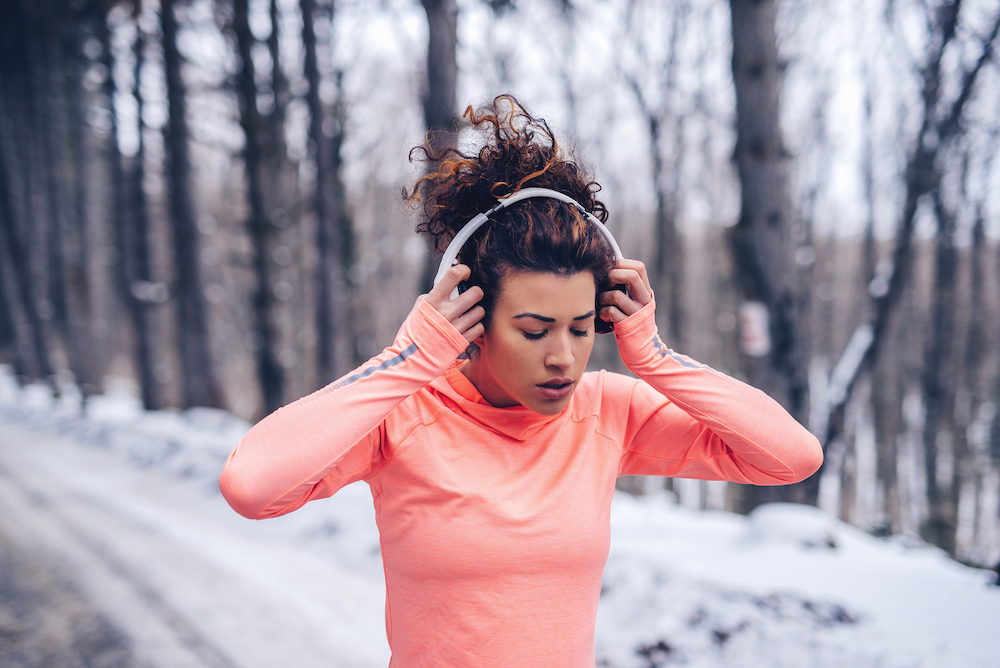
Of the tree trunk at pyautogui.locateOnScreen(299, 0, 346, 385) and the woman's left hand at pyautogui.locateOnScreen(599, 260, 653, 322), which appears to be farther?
the tree trunk at pyautogui.locateOnScreen(299, 0, 346, 385)

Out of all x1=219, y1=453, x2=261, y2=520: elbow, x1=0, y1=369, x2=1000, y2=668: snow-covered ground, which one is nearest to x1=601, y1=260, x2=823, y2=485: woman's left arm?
x1=219, y1=453, x2=261, y2=520: elbow

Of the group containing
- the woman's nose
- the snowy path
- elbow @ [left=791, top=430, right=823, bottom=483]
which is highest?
the woman's nose

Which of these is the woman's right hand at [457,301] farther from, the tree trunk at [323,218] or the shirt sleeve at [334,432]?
the tree trunk at [323,218]

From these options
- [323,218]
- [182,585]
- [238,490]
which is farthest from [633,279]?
[323,218]

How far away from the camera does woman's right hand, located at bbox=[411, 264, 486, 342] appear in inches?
53.9

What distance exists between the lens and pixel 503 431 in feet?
4.68

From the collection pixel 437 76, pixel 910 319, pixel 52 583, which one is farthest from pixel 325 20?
pixel 910 319

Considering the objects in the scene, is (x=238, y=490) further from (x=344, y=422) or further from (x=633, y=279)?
(x=633, y=279)

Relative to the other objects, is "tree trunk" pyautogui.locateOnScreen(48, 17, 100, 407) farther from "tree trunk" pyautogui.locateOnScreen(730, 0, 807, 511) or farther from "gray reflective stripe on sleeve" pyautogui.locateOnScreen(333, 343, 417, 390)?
"gray reflective stripe on sleeve" pyautogui.locateOnScreen(333, 343, 417, 390)

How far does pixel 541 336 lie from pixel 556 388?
13cm

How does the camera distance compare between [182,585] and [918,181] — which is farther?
[918,181]

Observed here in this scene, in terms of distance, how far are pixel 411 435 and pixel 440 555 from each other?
0.91 feet

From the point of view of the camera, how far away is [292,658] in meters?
3.43

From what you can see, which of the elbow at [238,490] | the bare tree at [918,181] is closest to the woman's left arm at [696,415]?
the elbow at [238,490]
